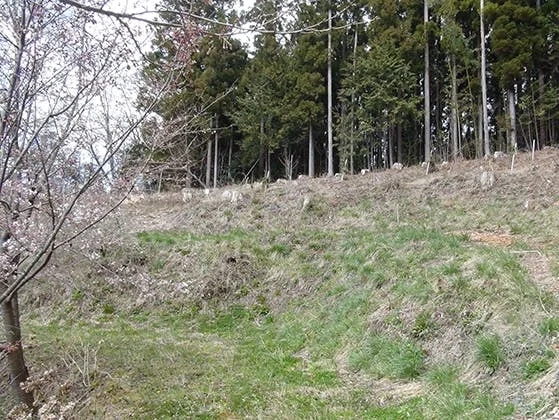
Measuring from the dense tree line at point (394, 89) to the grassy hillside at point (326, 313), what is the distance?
4.98 m

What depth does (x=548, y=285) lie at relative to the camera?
362cm

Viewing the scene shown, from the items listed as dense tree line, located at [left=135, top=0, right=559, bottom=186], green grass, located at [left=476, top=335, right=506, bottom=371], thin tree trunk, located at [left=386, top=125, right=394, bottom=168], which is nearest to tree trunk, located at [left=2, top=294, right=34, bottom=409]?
green grass, located at [left=476, top=335, right=506, bottom=371]

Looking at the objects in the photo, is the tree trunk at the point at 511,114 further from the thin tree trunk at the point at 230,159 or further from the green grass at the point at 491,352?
the green grass at the point at 491,352

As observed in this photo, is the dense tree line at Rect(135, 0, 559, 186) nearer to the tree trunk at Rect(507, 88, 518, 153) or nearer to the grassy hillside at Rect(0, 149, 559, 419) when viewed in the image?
the tree trunk at Rect(507, 88, 518, 153)

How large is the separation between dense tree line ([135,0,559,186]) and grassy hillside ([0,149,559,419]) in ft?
16.3

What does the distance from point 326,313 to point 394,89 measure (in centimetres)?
1232

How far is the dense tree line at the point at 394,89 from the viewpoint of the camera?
13.6 meters

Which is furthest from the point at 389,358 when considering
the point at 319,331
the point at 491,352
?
the point at 319,331

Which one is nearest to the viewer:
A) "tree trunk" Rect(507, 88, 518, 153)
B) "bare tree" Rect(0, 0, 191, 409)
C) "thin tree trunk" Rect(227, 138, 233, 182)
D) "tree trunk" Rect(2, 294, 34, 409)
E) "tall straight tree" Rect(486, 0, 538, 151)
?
"bare tree" Rect(0, 0, 191, 409)

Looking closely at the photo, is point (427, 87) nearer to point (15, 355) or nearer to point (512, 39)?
point (512, 39)

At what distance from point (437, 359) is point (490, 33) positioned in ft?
45.9

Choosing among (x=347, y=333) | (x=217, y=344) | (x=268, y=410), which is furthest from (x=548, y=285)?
(x=217, y=344)

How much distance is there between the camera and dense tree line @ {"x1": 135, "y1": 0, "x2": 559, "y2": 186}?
44.6ft

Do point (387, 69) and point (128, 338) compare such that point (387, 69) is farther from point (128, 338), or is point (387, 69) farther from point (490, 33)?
point (128, 338)
